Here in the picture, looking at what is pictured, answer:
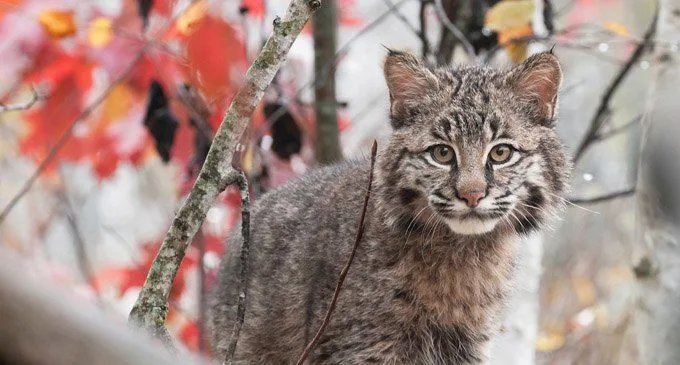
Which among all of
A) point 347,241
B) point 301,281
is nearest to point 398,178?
point 347,241

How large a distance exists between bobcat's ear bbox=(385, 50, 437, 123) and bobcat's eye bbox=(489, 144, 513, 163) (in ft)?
1.62

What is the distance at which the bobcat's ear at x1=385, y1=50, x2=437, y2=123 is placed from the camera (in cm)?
470

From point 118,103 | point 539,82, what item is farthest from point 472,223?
point 118,103

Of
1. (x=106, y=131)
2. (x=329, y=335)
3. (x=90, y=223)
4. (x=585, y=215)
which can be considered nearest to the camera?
(x=329, y=335)

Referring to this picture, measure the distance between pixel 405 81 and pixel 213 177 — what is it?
69.6 inches

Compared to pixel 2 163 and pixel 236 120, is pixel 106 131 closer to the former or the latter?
pixel 236 120

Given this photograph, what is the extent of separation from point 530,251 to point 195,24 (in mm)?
2450

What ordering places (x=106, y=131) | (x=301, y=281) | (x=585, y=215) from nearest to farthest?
(x=301, y=281) → (x=106, y=131) → (x=585, y=215)

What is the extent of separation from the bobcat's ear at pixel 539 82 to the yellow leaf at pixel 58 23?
2.54 metres

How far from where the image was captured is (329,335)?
4621 millimetres

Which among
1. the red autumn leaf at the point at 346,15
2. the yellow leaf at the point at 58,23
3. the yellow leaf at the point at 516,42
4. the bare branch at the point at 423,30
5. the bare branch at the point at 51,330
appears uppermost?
the red autumn leaf at the point at 346,15

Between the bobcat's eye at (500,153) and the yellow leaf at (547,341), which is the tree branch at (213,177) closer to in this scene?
the bobcat's eye at (500,153)

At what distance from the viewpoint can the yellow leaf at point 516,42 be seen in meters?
6.14

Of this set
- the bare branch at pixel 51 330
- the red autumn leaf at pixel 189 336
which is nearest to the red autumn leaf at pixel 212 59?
the red autumn leaf at pixel 189 336
